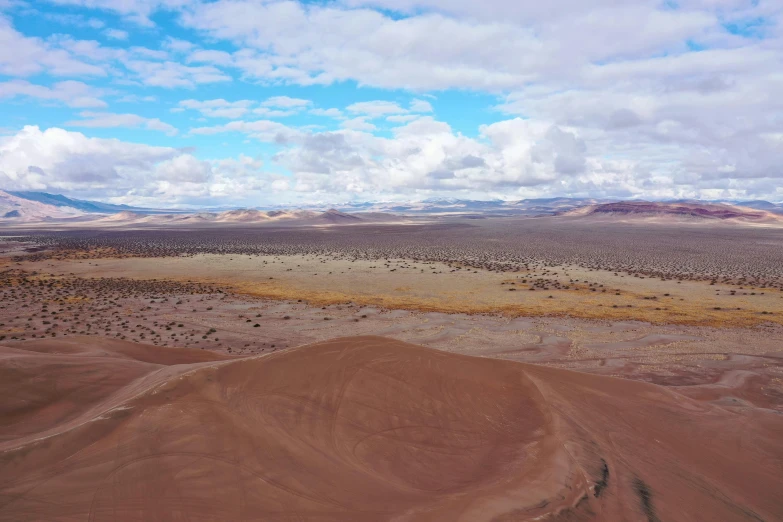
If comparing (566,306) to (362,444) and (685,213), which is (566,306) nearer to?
(362,444)

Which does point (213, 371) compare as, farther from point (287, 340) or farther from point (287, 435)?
point (287, 340)

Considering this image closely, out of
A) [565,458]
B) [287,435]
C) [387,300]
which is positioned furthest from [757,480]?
[387,300]

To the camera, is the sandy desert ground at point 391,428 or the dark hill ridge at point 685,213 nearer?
the sandy desert ground at point 391,428

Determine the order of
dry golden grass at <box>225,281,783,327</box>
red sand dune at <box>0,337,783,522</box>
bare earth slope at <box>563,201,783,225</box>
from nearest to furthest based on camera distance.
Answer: red sand dune at <box>0,337,783,522</box>
dry golden grass at <box>225,281,783,327</box>
bare earth slope at <box>563,201,783,225</box>

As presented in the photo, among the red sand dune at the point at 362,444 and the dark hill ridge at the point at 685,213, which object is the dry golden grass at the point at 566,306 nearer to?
the red sand dune at the point at 362,444

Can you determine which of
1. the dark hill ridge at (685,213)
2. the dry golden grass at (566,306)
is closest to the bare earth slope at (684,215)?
the dark hill ridge at (685,213)

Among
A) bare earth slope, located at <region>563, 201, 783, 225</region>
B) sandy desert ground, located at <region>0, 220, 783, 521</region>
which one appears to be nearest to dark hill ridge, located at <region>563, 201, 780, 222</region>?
bare earth slope, located at <region>563, 201, 783, 225</region>

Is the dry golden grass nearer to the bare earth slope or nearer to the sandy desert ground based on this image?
the sandy desert ground

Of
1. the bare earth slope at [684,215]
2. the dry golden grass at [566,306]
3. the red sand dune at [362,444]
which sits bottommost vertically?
the dry golden grass at [566,306]
